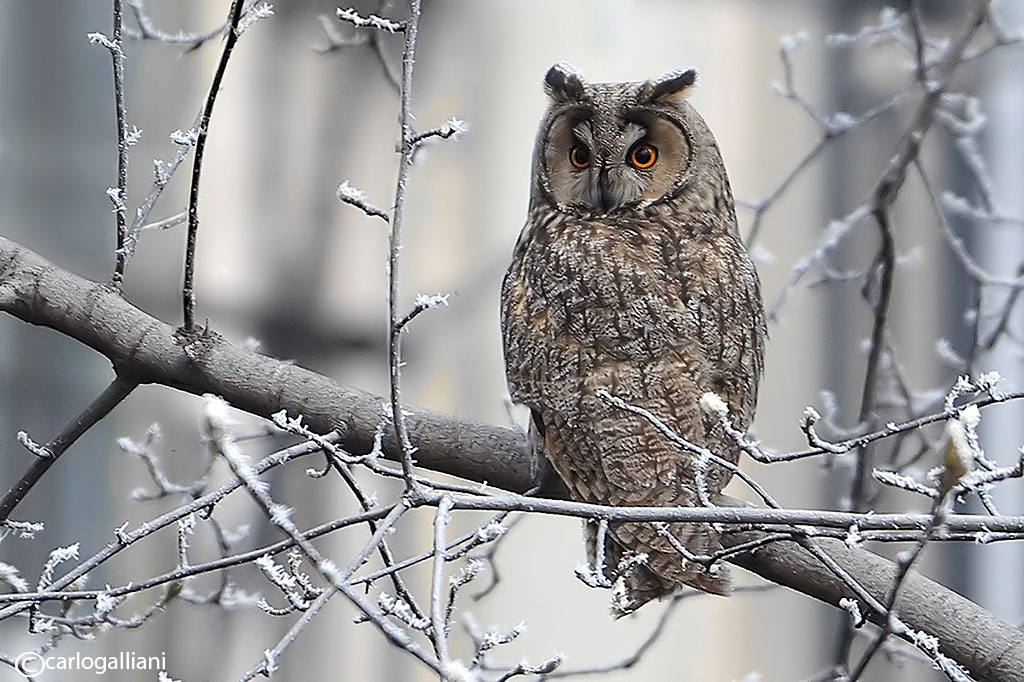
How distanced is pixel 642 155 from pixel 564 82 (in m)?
0.15

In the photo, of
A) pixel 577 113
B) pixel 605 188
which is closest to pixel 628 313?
pixel 605 188

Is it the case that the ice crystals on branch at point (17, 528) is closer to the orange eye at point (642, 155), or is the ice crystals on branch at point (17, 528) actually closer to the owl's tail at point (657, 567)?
the owl's tail at point (657, 567)

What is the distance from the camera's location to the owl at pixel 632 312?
1.21 m

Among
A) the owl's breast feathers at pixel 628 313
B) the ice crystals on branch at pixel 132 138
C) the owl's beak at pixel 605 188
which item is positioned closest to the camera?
the ice crystals on branch at pixel 132 138

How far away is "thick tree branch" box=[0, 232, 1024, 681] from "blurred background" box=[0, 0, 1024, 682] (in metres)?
0.31

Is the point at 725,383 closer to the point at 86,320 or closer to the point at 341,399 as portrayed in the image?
the point at 341,399

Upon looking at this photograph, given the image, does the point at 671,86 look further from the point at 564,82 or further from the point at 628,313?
the point at 628,313

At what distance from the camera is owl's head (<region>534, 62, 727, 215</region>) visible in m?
1.48

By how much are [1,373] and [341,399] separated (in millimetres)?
615

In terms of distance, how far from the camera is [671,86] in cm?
150

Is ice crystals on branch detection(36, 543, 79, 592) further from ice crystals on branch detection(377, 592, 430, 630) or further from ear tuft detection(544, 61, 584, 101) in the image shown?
ear tuft detection(544, 61, 584, 101)

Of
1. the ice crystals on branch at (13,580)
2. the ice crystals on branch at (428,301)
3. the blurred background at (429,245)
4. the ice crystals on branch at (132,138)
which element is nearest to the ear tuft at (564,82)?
the blurred background at (429,245)

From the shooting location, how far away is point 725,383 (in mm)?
1341

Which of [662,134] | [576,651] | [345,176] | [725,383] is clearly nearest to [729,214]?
[662,134]
